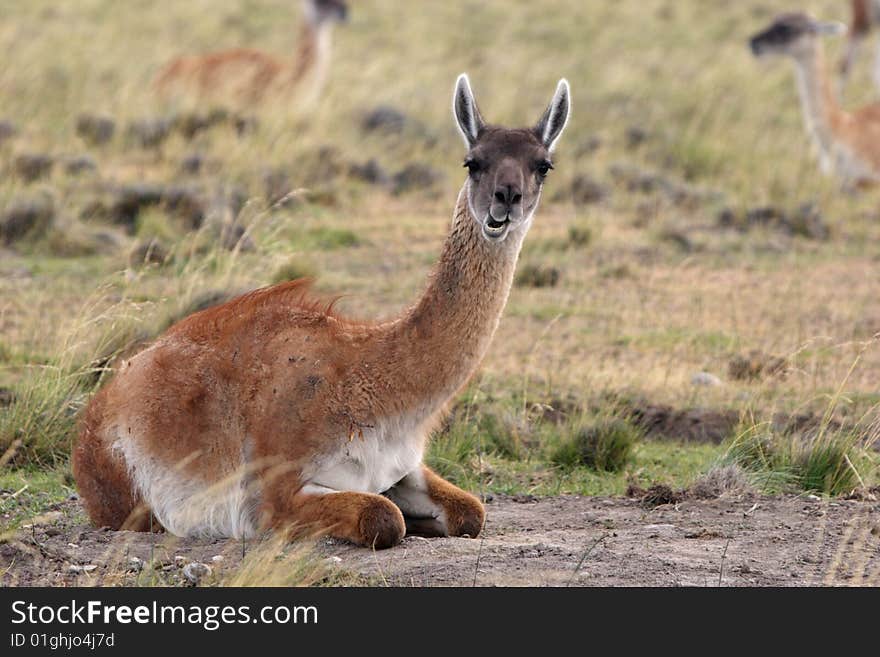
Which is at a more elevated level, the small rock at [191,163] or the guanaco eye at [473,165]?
the guanaco eye at [473,165]

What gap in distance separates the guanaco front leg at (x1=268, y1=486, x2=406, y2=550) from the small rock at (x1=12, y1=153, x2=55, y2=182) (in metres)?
8.50

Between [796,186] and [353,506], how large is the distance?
11463 millimetres

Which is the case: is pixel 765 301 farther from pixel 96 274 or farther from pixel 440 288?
pixel 440 288

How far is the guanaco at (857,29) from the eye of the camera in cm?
2408

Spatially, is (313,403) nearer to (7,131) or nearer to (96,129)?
(7,131)

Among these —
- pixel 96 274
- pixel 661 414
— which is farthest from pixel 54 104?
pixel 661 414

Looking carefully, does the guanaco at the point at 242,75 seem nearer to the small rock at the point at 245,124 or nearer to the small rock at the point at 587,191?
the small rock at the point at 245,124

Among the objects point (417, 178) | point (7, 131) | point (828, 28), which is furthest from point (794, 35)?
point (7, 131)

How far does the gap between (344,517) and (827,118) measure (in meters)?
12.3

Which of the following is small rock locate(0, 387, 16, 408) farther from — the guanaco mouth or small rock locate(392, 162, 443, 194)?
small rock locate(392, 162, 443, 194)

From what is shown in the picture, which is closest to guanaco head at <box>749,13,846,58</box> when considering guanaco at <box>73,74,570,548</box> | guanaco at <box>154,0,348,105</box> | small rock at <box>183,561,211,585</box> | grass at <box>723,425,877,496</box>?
guanaco at <box>154,0,348,105</box>

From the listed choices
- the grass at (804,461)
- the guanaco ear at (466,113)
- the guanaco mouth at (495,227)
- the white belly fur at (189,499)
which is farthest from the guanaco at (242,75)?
the guanaco mouth at (495,227)

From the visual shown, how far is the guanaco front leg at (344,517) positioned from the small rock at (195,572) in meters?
0.38

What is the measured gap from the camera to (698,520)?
695 centimetres
